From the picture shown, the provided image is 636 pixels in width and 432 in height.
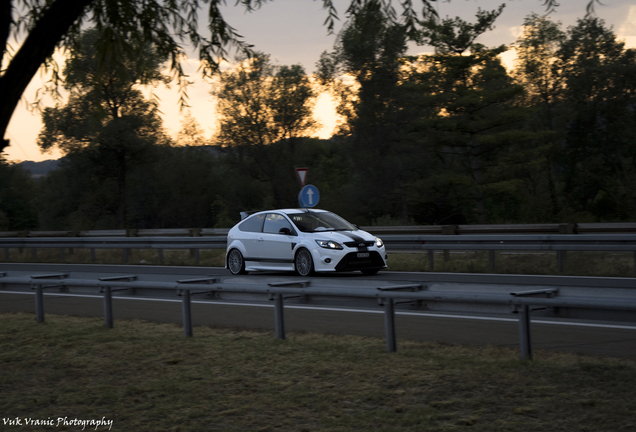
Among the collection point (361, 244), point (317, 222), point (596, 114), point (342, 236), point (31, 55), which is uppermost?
point (596, 114)

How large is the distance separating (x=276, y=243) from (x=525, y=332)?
928cm

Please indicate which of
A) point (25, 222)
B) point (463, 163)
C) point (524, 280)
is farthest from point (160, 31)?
point (25, 222)

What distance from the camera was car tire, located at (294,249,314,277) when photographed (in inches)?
565

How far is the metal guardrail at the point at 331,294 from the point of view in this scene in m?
5.88

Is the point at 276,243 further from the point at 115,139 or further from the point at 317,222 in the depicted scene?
the point at 115,139

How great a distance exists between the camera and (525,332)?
6.23 m

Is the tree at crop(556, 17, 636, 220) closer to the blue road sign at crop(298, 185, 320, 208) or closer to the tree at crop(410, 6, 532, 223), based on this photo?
the tree at crop(410, 6, 532, 223)

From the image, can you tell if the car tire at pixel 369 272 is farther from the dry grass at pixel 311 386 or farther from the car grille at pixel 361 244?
the dry grass at pixel 311 386

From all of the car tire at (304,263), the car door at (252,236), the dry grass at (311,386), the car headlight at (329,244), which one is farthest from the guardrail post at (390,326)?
the car door at (252,236)

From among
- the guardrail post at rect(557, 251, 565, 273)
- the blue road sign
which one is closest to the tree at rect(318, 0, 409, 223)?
the blue road sign

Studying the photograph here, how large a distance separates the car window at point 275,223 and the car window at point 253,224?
0.58ft

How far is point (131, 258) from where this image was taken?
25.0 meters

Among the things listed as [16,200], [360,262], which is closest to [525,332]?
[360,262]

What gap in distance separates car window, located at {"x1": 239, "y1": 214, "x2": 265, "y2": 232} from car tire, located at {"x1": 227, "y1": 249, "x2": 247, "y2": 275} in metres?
0.58
